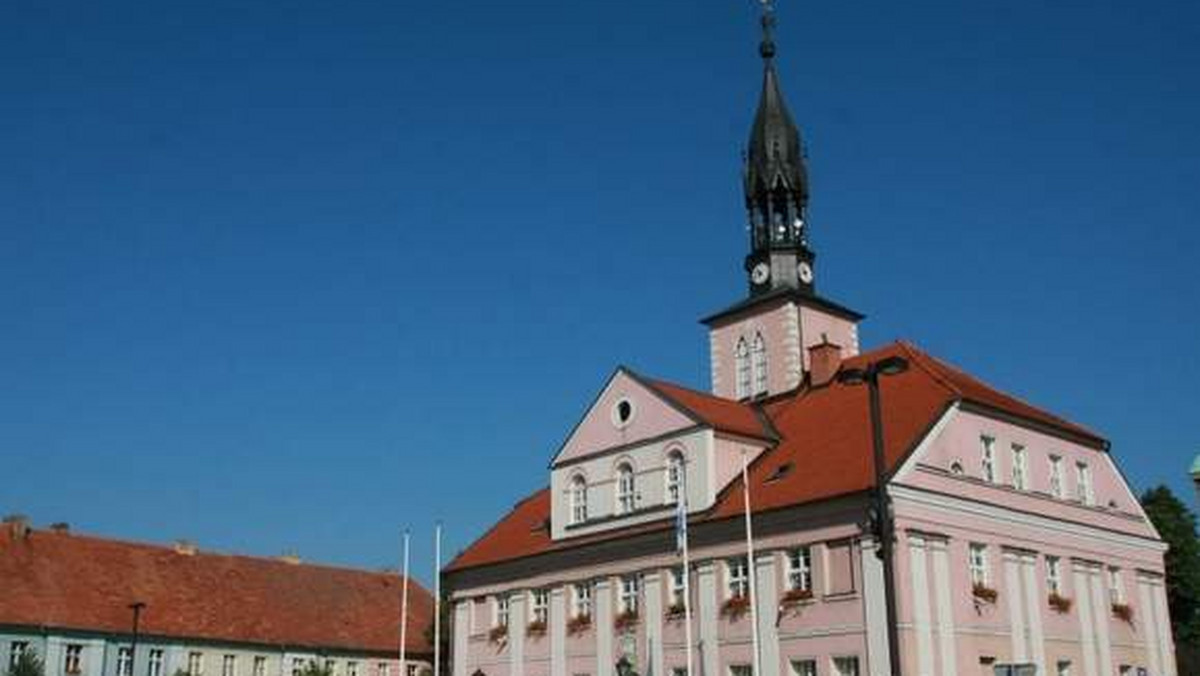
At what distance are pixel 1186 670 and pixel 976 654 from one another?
59.6 ft

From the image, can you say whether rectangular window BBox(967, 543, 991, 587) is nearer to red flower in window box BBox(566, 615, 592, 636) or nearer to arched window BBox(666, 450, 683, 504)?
arched window BBox(666, 450, 683, 504)

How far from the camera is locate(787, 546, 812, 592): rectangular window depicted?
43.4 m

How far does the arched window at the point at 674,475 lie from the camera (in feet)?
161

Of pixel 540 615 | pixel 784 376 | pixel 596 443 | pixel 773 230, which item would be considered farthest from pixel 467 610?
pixel 773 230

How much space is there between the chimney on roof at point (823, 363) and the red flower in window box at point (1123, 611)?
1273cm

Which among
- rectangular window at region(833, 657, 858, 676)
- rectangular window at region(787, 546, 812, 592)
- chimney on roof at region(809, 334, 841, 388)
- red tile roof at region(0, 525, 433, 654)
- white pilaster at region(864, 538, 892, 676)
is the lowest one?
rectangular window at region(833, 657, 858, 676)

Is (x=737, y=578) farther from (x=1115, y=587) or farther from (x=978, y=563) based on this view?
(x=1115, y=587)

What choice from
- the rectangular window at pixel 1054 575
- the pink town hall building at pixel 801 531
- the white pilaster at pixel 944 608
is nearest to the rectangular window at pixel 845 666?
the pink town hall building at pixel 801 531

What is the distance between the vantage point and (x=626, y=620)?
49219 millimetres

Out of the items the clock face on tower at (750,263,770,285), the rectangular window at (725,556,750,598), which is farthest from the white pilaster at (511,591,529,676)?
the clock face on tower at (750,263,770,285)

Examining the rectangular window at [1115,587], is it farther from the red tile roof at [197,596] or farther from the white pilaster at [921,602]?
the red tile roof at [197,596]

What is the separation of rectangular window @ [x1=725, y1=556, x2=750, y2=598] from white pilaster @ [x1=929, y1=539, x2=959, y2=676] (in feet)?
20.5

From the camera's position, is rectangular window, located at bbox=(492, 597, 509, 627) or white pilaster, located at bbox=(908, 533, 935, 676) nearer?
white pilaster, located at bbox=(908, 533, 935, 676)

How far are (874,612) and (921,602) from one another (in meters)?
1.40
